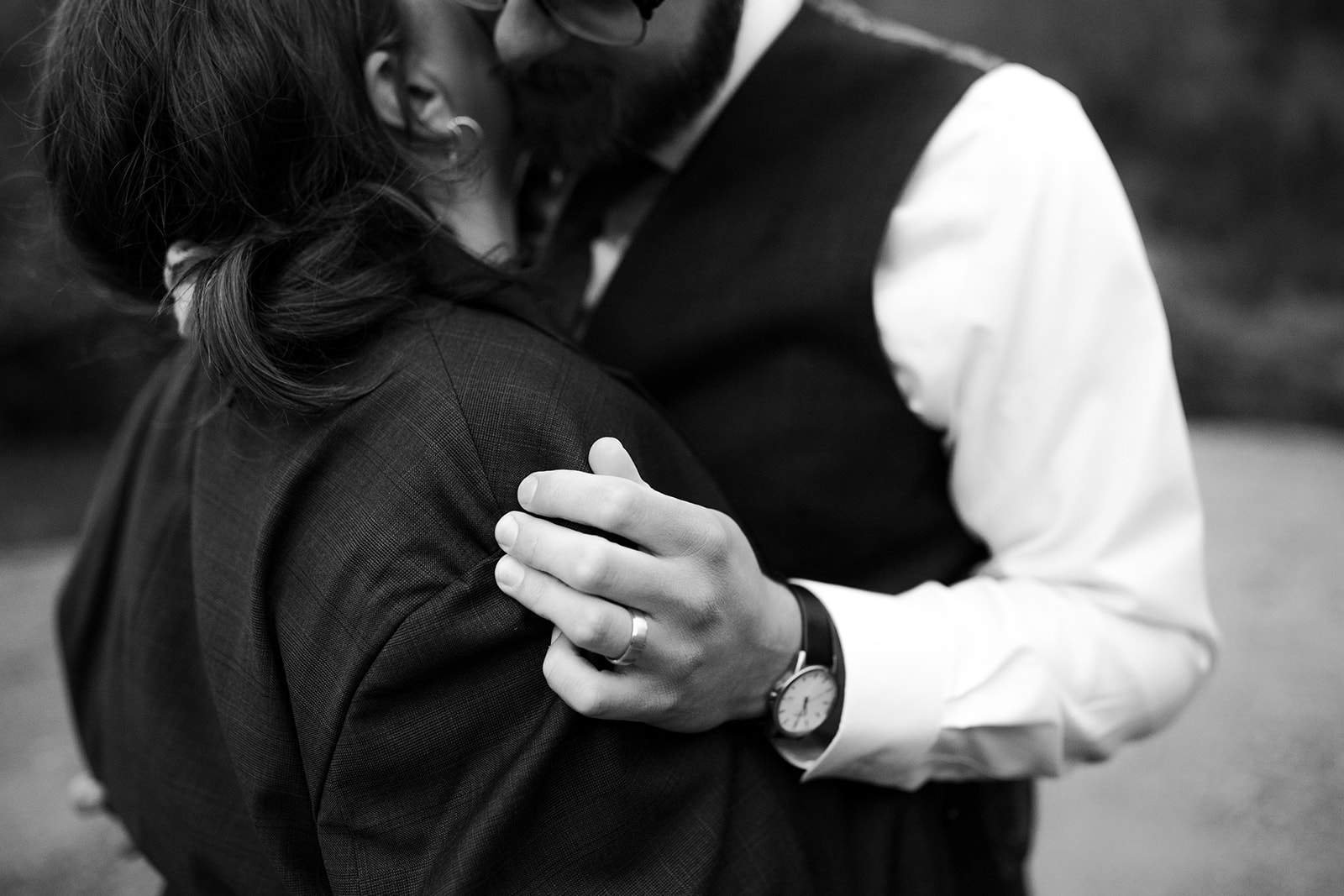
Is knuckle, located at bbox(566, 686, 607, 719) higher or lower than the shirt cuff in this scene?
higher

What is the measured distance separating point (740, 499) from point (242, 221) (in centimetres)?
60

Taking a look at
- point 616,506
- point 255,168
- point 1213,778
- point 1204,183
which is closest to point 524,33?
point 255,168

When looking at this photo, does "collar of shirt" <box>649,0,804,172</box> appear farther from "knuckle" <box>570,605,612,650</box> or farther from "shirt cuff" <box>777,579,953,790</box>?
"knuckle" <box>570,605,612,650</box>

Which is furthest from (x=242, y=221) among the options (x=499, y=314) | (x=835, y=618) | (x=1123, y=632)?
(x=1123, y=632)

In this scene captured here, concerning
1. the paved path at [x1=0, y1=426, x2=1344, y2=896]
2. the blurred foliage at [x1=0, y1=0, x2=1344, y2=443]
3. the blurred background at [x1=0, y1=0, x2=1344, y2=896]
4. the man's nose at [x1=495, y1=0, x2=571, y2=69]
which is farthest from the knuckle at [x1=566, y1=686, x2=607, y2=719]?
the blurred foliage at [x1=0, y1=0, x2=1344, y2=443]

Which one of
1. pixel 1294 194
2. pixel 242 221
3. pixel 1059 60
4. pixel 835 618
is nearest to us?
pixel 242 221

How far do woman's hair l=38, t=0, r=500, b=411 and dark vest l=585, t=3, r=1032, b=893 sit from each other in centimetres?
31

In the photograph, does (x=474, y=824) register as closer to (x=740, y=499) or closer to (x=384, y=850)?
(x=384, y=850)

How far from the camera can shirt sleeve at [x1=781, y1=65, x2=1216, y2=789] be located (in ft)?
3.84

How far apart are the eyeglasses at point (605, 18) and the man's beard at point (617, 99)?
82 millimetres

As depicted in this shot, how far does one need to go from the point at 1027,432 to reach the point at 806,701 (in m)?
0.39

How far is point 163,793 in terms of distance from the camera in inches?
45.6

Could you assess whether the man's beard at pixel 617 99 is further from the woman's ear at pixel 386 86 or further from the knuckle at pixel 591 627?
the knuckle at pixel 591 627

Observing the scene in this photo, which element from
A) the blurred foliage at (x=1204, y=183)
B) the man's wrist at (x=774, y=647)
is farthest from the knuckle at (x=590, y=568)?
the blurred foliage at (x=1204, y=183)
